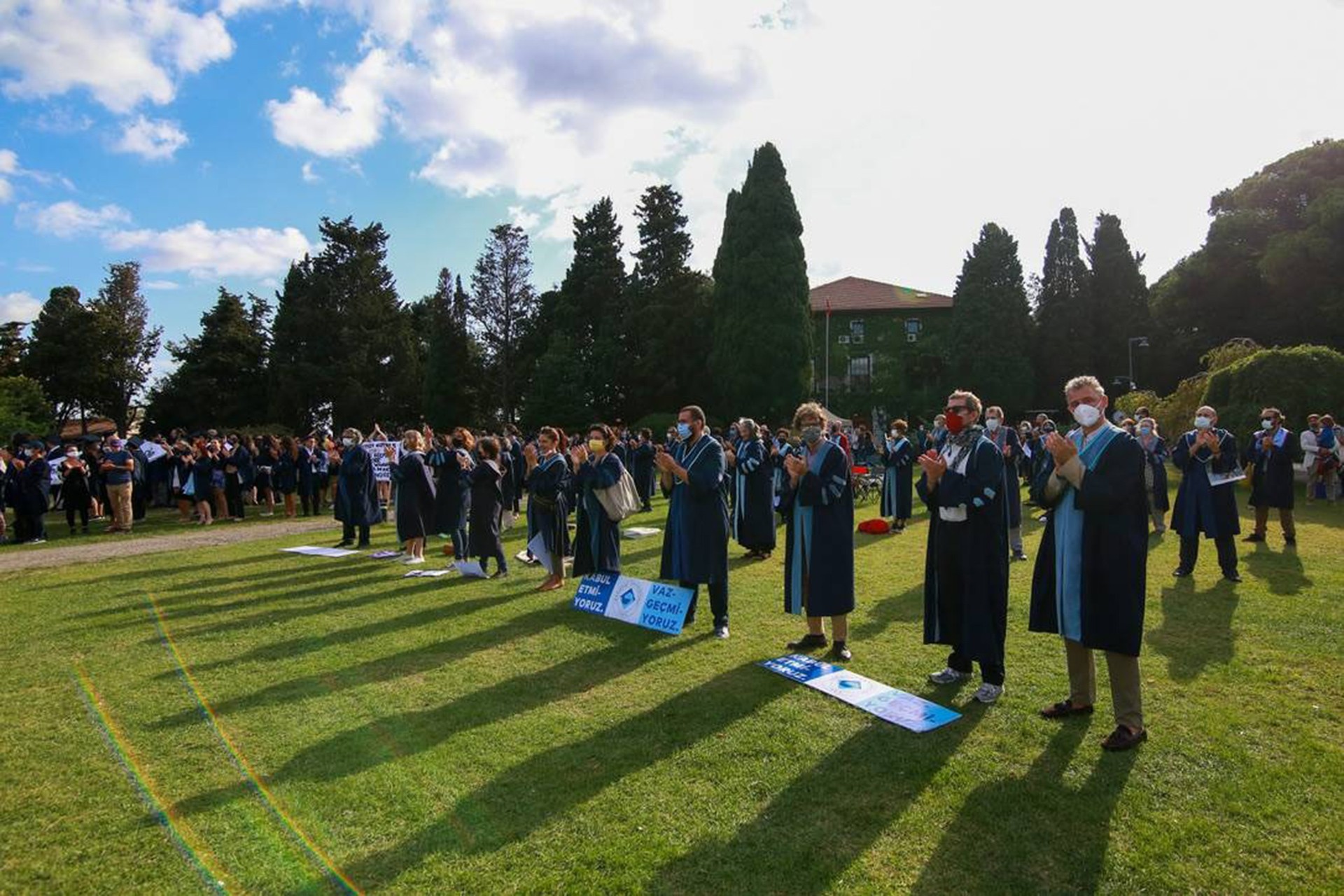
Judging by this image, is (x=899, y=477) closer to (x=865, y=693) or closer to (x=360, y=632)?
(x=865, y=693)

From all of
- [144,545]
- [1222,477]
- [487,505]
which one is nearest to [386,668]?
[487,505]

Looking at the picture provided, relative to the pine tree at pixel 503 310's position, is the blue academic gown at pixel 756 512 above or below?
below

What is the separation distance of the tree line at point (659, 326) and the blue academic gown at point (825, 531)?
34.2 m

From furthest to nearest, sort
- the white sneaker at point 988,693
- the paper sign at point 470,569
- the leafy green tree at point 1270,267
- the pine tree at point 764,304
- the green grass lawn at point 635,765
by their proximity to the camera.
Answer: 1. the pine tree at point 764,304
2. the leafy green tree at point 1270,267
3. the paper sign at point 470,569
4. the white sneaker at point 988,693
5. the green grass lawn at point 635,765

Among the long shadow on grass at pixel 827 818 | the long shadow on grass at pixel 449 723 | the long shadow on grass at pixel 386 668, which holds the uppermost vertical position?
the long shadow on grass at pixel 386 668

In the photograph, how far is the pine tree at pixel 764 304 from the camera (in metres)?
40.5

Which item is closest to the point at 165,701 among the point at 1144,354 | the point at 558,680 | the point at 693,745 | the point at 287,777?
the point at 287,777

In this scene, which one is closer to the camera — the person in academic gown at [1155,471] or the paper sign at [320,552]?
the person in academic gown at [1155,471]

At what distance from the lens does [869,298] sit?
191 ft

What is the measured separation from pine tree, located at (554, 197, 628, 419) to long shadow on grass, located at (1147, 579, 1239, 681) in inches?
1421

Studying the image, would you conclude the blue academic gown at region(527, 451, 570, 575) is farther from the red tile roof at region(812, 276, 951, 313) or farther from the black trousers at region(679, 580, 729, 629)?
the red tile roof at region(812, 276, 951, 313)

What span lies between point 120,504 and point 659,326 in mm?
29877

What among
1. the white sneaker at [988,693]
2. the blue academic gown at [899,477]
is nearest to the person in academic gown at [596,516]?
the white sneaker at [988,693]

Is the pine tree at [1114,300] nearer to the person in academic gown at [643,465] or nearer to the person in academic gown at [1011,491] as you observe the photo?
the person in academic gown at [643,465]
